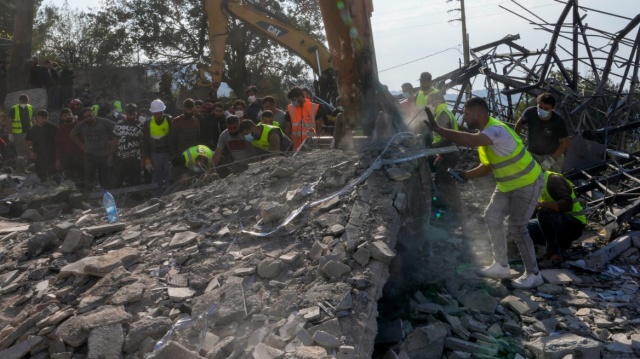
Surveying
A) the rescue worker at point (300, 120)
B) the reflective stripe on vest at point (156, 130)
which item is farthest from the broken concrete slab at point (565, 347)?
A: the reflective stripe on vest at point (156, 130)

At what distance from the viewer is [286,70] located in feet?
78.5

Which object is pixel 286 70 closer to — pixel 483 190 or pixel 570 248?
pixel 483 190

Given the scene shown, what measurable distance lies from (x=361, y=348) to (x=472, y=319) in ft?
5.12

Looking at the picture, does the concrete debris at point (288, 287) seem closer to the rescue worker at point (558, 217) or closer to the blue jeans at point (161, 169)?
the rescue worker at point (558, 217)

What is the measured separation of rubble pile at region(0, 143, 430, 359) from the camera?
3377 millimetres

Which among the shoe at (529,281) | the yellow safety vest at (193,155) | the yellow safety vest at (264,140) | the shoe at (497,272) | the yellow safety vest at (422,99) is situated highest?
the yellow safety vest at (422,99)

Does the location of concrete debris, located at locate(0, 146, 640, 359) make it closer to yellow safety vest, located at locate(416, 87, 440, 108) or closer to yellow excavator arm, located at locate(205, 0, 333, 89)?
yellow safety vest, located at locate(416, 87, 440, 108)

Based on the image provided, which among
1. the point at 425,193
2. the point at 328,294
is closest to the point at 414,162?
the point at 425,193

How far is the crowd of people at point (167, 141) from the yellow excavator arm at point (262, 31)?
290 cm

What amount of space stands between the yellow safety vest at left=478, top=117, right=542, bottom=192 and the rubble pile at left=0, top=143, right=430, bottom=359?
83cm

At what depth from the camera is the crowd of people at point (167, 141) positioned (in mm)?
7652

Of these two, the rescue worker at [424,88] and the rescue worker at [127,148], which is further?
the rescue worker at [127,148]

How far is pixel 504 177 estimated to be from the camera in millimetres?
5059

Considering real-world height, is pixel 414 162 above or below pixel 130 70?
below
